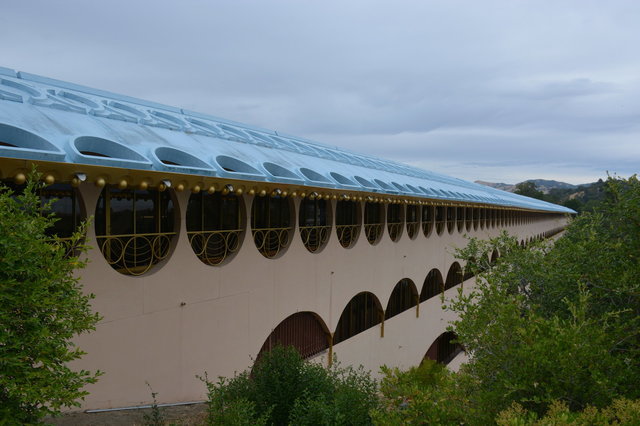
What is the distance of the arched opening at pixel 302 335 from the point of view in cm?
1034

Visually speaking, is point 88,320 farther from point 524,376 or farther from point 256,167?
point 256,167

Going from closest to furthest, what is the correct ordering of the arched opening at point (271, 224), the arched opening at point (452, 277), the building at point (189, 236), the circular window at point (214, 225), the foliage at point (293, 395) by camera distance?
1. the foliage at point (293, 395)
2. the building at point (189, 236)
3. the circular window at point (214, 225)
4. the arched opening at point (271, 224)
5. the arched opening at point (452, 277)

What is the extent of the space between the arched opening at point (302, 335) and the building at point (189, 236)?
4 centimetres

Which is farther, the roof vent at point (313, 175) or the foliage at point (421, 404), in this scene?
the roof vent at point (313, 175)

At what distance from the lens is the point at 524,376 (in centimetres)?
444

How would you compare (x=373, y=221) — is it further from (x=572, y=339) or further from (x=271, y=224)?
(x=572, y=339)

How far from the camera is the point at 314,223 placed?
11.4m

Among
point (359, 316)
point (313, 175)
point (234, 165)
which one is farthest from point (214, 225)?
point (359, 316)

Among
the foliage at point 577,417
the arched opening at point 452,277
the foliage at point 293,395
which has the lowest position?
the arched opening at point 452,277

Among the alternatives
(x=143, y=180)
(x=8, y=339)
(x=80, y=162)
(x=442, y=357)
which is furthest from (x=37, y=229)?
(x=442, y=357)

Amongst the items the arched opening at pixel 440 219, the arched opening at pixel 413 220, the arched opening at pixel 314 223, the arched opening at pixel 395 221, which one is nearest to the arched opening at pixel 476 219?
the arched opening at pixel 440 219

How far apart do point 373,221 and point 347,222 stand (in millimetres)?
1665

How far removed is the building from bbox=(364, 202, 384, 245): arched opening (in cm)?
7

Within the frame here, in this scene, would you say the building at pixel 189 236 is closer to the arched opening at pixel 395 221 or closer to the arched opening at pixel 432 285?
the arched opening at pixel 395 221
